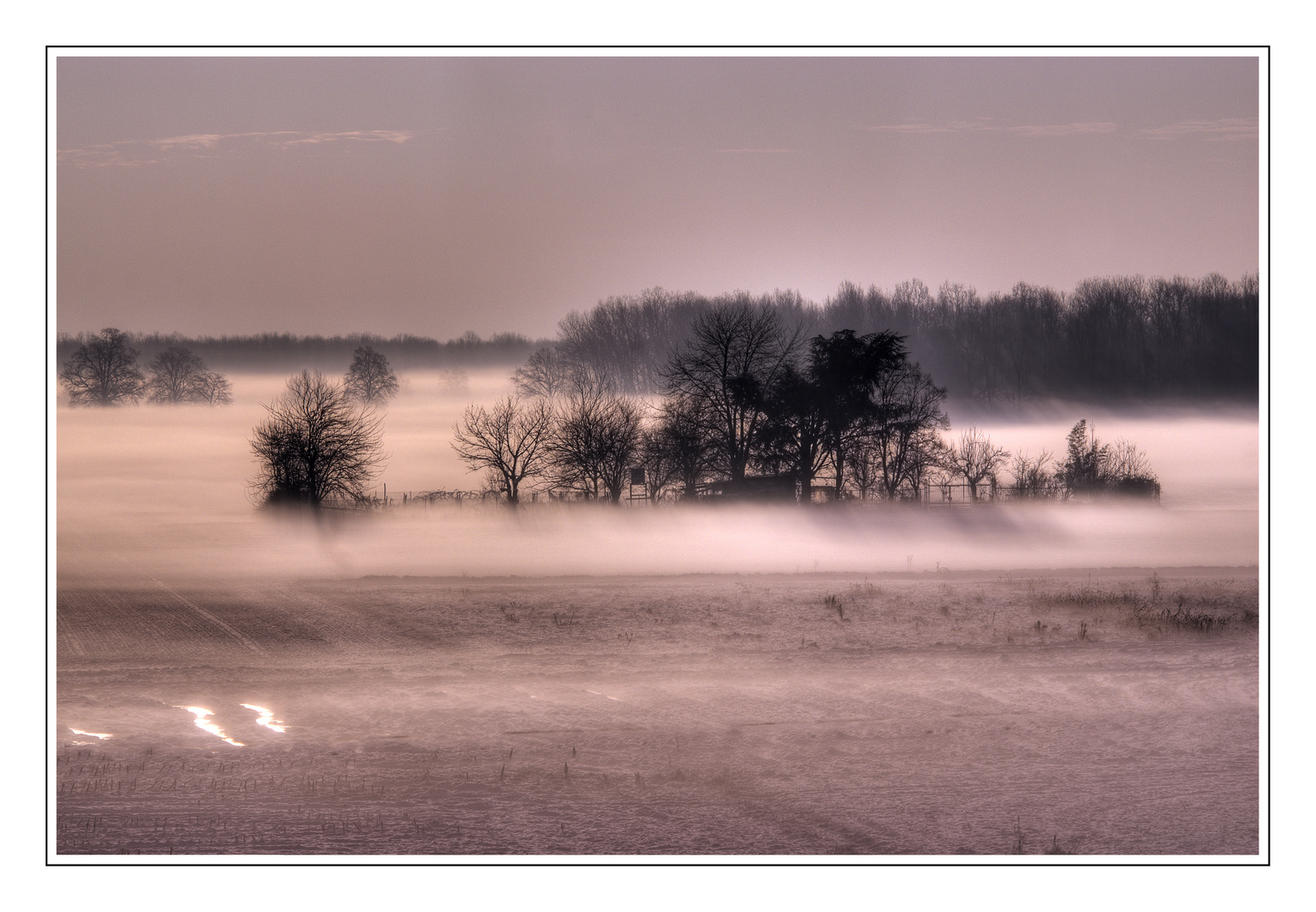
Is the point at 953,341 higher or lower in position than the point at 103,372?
higher

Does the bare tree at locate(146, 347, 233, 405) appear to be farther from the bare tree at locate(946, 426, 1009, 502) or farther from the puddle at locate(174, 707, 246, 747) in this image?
the bare tree at locate(946, 426, 1009, 502)

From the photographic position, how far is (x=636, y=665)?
11.3 m

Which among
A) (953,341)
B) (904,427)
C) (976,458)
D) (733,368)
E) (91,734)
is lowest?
(91,734)

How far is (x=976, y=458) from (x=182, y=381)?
28.7ft

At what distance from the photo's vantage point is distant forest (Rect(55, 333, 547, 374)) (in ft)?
37.0

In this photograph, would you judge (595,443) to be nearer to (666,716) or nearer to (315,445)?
(315,445)

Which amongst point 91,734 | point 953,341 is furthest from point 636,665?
point 91,734

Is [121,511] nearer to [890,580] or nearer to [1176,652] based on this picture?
[890,580]

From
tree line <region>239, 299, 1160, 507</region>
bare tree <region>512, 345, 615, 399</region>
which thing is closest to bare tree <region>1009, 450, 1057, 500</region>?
tree line <region>239, 299, 1160, 507</region>

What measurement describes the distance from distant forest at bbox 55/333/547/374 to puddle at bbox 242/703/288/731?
3.51m

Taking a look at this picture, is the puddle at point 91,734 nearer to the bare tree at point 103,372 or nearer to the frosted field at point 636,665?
the frosted field at point 636,665

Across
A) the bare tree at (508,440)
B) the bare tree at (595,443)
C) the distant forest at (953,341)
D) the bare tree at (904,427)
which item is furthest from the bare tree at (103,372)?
the bare tree at (904,427)

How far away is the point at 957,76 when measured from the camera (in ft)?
34.9
